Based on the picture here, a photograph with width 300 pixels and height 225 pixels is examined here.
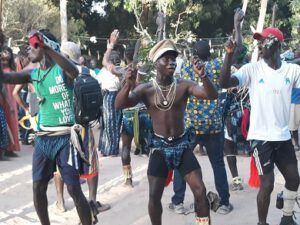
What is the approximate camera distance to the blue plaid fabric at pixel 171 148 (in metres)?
4.37

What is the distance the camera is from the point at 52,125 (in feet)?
14.7

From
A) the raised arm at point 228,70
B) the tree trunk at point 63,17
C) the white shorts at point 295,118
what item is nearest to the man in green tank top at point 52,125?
the raised arm at point 228,70

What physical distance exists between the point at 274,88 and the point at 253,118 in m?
0.34

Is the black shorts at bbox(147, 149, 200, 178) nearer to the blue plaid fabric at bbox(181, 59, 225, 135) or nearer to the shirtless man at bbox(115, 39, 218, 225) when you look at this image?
the shirtless man at bbox(115, 39, 218, 225)

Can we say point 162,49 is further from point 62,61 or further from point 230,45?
point 62,61

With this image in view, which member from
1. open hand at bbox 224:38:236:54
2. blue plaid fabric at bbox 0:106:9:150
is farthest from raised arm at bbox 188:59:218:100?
blue plaid fabric at bbox 0:106:9:150

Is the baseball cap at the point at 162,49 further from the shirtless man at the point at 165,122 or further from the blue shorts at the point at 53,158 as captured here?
the blue shorts at the point at 53,158

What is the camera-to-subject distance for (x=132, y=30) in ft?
86.8

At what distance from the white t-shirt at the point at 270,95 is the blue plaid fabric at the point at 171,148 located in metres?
0.72

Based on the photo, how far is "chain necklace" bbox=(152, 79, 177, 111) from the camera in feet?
14.5

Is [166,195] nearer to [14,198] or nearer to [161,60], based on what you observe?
[14,198]

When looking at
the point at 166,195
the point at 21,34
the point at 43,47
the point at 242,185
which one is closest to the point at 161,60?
the point at 43,47

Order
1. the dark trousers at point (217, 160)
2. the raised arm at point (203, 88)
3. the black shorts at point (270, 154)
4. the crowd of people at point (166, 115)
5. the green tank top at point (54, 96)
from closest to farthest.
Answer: the raised arm at point (203, 88) < the crowd of people at point (166, 115) < the green tank top at point (54, 96) < the black shorts at point (270, 154) < the dark trousers at point (217, 160)

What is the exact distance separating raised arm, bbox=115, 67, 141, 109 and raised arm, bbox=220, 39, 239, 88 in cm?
75
